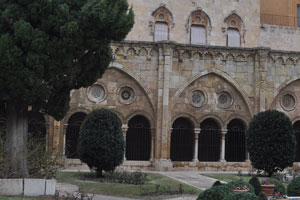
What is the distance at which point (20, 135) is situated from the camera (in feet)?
40.5

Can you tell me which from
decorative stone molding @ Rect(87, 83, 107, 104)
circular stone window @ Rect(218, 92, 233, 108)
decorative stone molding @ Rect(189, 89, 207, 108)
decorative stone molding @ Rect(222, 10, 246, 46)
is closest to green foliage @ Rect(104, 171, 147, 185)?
decorative stone molding @ Rect(87, 83, 107, 104)

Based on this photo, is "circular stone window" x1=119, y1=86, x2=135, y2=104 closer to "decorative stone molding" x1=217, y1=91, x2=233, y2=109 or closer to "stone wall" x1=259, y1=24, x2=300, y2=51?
"decorative stone molding" x1=217, y1=91, x2=233, y2=109

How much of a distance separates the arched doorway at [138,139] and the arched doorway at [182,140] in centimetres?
129

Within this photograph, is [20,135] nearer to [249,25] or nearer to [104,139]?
[104,139]

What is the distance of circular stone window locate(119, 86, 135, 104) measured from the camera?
72.5 feet

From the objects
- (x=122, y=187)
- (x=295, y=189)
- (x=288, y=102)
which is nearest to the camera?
(x=295, y=189)

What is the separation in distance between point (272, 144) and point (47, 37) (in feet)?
35.1

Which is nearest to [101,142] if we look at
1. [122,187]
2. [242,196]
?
[122,187]

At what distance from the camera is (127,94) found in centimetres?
2223

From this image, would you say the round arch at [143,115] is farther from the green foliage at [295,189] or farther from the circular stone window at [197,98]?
the green foliage at [295,189]

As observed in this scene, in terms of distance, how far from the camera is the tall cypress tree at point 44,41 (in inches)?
436

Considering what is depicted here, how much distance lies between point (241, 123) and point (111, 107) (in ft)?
22.0

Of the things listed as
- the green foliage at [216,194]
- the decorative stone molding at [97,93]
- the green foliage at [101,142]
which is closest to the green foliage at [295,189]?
the green foliage at [216,194]

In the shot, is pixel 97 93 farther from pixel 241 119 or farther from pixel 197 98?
pixel 241 119
